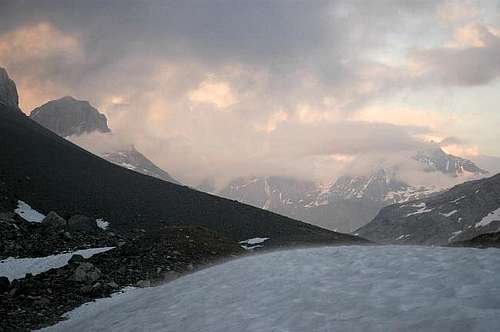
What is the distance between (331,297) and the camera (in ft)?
33.3

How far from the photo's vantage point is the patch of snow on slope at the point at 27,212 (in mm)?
51688

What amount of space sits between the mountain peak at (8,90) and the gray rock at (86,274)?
160 m

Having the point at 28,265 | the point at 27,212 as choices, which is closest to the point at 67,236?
the point at 28,265

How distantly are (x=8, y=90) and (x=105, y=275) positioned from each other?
178 metres

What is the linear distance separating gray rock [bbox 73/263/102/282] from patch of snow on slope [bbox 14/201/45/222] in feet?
118

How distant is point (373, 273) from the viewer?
11883 mm

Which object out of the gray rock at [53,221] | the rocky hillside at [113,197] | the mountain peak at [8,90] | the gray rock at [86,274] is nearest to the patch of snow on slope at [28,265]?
the gray rock at [86,274]

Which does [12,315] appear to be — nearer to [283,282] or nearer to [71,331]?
[71,331]

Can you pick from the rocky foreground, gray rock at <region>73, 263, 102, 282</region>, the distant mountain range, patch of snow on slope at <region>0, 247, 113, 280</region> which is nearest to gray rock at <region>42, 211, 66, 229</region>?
the distant mountain range

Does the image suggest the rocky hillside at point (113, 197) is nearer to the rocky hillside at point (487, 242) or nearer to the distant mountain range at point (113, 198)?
the distant mountain range at point (113, 198)

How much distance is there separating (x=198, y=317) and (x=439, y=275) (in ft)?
21.4

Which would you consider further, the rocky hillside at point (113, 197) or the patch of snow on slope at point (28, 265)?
the rocky hillside at point (113, 197)

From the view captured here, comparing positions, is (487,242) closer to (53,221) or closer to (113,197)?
(53,221)

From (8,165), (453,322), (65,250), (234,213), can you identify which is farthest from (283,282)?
(8,165)
